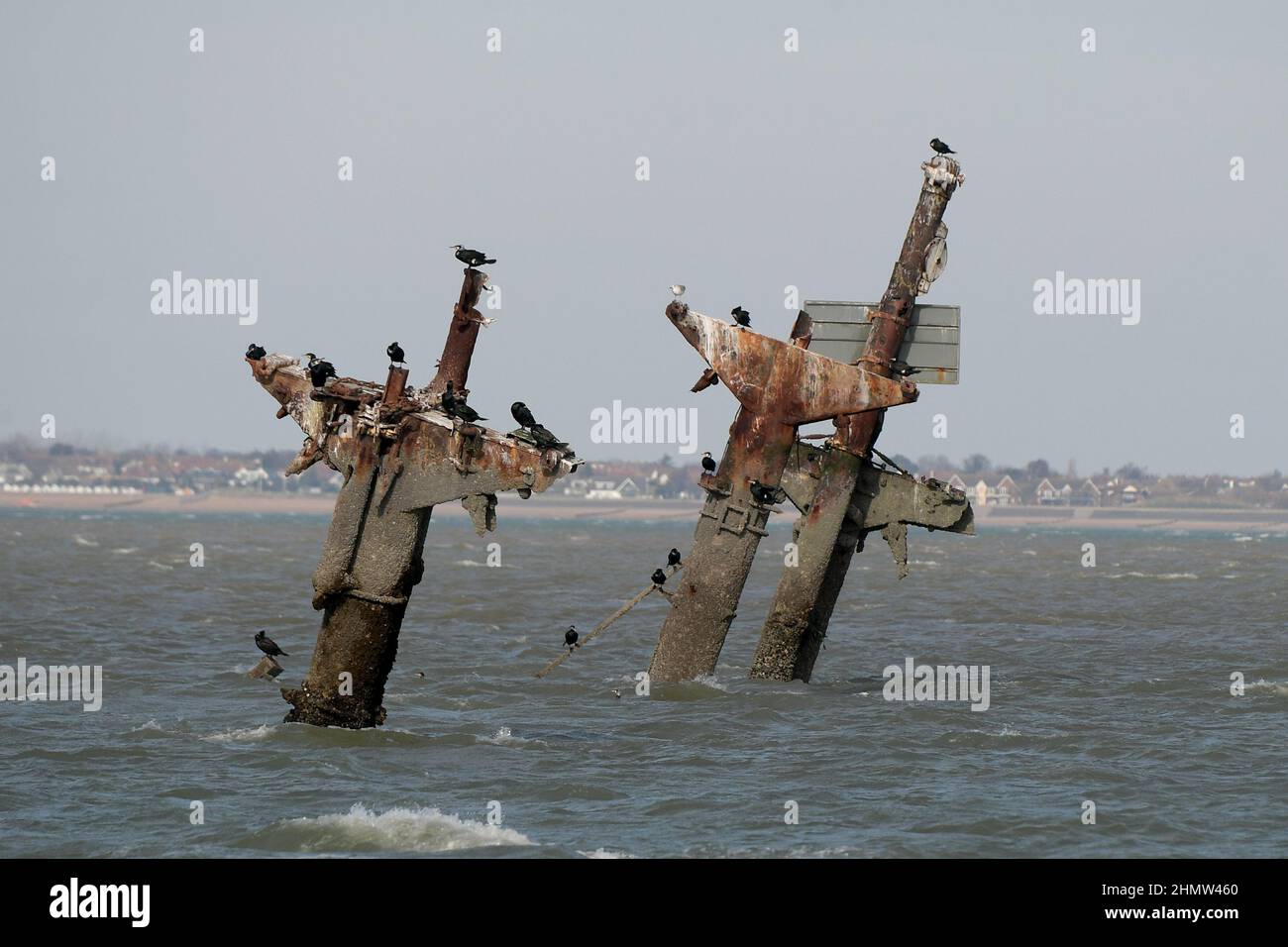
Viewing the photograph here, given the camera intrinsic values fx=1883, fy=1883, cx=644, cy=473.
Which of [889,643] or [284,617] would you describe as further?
[284,617]

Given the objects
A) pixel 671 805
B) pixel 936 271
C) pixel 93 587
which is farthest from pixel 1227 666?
pixel 93 587

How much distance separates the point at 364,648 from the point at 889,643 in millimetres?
20937

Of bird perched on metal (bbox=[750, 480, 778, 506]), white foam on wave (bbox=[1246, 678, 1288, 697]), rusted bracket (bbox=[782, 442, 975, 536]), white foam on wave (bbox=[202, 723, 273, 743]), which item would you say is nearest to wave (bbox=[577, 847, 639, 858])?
white foam on wave (bbox=[202, 723, 273, 743])

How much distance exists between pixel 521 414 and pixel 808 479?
6.78 m

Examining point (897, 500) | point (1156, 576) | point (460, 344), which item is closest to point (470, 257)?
point (460, 344)

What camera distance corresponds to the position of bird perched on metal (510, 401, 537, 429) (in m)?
23.2

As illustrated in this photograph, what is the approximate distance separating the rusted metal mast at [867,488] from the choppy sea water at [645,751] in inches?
75.8

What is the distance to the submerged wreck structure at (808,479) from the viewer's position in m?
27.3

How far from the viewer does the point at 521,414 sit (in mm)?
23438

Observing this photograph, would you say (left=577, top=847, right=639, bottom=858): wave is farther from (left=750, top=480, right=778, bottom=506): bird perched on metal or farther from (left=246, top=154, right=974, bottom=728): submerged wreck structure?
(left=750, top=480, right=778, bottom=506): bird perched on metal

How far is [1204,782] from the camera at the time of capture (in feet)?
76.2

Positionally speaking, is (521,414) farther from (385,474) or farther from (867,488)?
(867,488)
